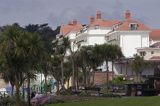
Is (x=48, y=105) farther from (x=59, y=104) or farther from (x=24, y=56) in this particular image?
(x=24, y=56)

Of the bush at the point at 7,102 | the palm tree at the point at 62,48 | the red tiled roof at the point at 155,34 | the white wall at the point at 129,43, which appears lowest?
the bush at the point at 7,102

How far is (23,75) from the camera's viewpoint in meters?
58.4

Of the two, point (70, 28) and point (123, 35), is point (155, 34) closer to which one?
point (123, 35)

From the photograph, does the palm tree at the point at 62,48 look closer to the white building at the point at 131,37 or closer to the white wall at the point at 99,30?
the white building at the point at 131,37

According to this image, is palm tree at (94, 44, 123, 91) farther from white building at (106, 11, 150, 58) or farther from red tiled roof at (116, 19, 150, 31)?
red tiled roof at (116, 19, 150, 31)

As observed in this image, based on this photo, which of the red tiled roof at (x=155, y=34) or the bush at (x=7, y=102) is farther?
the red tiled roof at (x=155, y=34)

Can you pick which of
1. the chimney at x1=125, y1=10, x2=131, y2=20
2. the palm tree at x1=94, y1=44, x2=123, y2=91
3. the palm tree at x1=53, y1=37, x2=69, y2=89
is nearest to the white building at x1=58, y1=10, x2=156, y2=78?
the chimney at x1=125, y1=10, x2=131, y2=20

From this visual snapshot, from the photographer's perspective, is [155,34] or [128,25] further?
[155,34]

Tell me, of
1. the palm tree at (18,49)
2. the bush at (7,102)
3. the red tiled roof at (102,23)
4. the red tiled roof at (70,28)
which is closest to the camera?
the palm tree at (18,49)

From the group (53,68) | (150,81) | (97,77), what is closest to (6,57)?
(150,81)

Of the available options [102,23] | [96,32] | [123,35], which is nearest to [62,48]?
[123,35]

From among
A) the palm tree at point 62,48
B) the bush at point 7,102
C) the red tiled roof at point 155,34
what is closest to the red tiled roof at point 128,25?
the red tiled roof at point 155,34

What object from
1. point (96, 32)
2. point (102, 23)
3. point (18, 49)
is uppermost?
point (102, 23)

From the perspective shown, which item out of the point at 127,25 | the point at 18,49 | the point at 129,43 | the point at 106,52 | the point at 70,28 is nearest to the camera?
the point at 18,49
